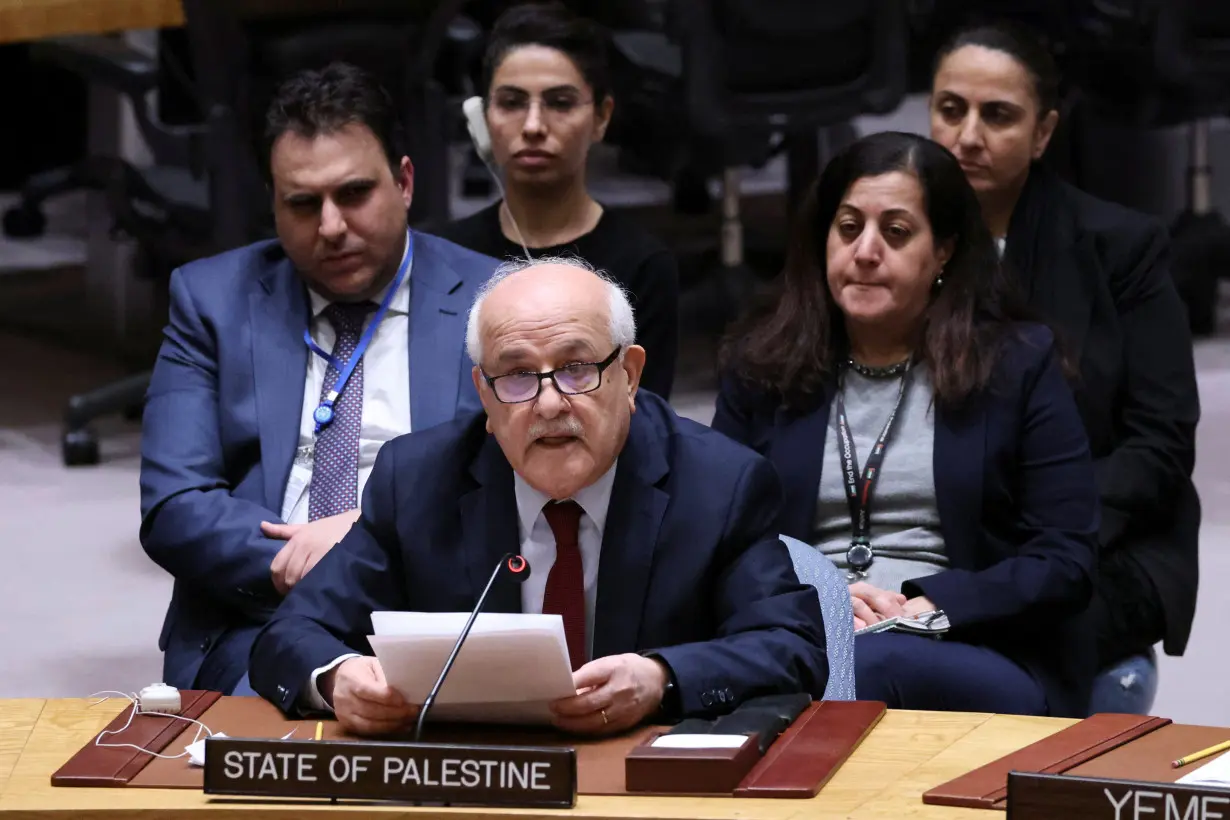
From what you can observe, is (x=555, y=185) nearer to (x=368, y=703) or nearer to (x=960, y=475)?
(x=960, y=475)

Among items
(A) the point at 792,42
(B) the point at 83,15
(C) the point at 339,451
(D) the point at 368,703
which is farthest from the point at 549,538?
(A) the point at 792,42

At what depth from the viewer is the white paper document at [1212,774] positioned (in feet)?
6.84

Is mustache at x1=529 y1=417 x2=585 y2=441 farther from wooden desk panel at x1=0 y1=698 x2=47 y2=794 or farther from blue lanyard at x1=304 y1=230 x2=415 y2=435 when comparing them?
blue lanyard at x1=304 y1=230 x2=415 y2=435

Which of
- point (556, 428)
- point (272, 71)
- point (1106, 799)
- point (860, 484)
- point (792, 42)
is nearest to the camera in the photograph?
point (1106, 799)

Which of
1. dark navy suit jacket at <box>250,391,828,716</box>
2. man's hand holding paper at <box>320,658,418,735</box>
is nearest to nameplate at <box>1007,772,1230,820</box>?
dark navy suit jacket at <box>250,391,828,716</box>

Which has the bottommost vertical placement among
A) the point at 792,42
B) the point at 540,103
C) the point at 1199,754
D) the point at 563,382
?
the point at 1199,754

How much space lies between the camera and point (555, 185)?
13.1ft

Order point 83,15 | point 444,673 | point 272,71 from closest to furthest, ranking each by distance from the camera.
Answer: point 444,673 < point 272,71 < point 83,15

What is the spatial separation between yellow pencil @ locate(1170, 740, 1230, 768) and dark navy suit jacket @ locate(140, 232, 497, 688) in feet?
4.58

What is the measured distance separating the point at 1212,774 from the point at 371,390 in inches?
62.7

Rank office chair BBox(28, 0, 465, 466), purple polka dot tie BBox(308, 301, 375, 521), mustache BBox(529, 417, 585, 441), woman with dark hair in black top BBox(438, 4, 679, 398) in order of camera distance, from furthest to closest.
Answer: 1. office chair BBox(28, 0, 465, 466)
2. woman with dark hair in black top BBox(438, 4, 679, 398)
3. purple polka dot tie BBox(308, 301, 375, 521)
4. mustache BBox(529, 417, 585, 441)

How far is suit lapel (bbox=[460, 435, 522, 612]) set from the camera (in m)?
2.58

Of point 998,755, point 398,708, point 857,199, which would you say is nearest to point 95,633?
point 857,199

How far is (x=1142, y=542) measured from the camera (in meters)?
3.58
